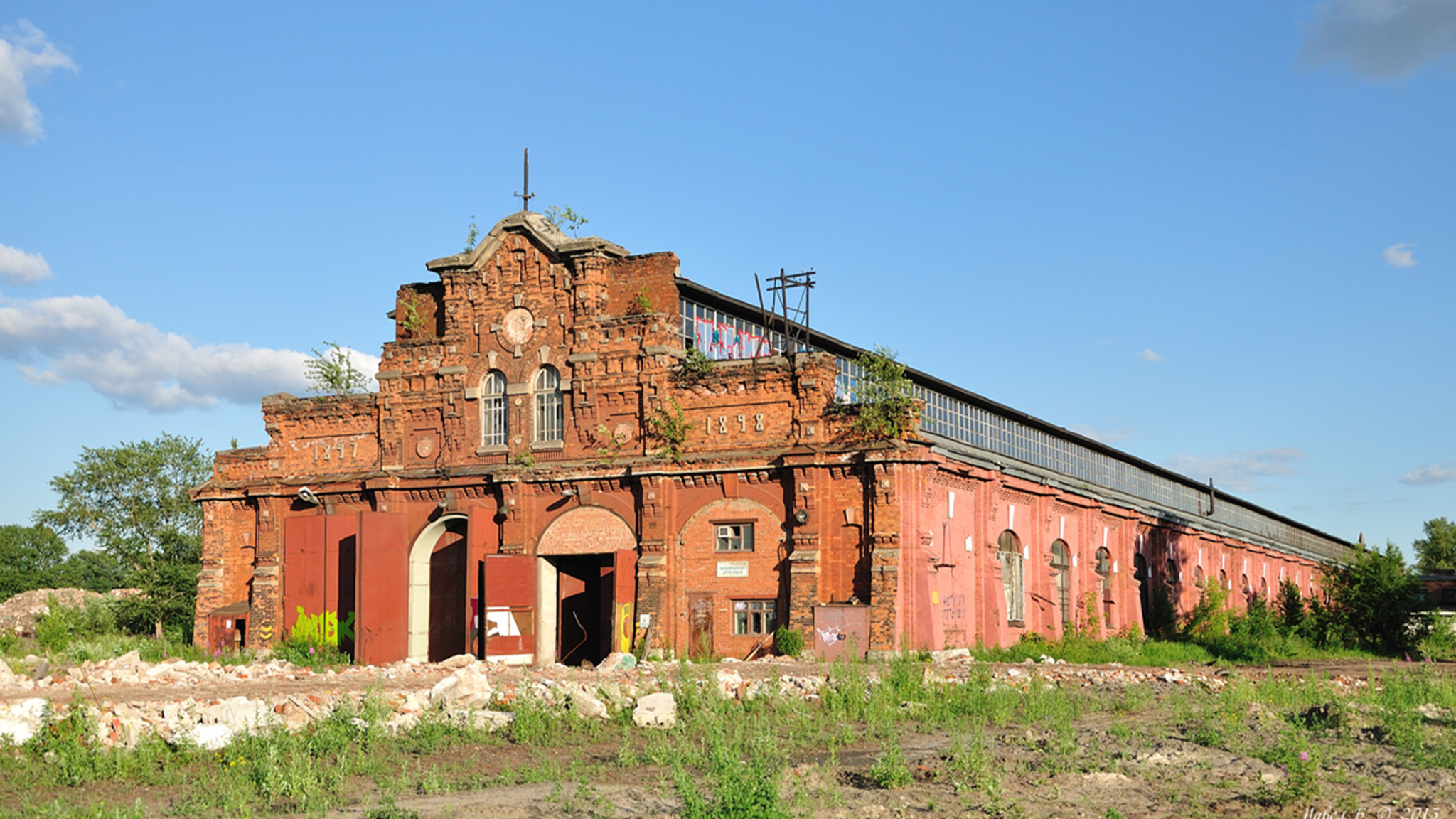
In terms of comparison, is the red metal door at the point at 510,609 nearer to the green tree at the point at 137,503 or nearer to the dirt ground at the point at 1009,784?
the dirt ground at the point at 1009,784

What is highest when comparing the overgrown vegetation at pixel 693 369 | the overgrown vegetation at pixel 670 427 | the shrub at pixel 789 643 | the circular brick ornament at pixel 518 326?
the circular brick ornament at pixel 518 326

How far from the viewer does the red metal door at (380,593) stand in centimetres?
2820

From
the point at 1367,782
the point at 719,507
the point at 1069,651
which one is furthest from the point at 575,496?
the point at 1367,782

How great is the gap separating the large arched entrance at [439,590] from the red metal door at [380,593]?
0.44m

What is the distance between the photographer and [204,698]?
673 inches

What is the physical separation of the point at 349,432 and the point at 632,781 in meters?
22.2

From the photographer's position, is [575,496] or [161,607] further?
[161,607]

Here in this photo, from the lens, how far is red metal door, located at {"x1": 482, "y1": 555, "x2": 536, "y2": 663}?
1077 inches

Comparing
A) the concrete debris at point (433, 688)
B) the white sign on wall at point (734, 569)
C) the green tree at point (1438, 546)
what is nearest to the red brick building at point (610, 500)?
the white sign on wall at point (734, 569)

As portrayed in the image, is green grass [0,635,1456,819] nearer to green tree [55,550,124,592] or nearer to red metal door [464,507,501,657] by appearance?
red metal door [464,507,501,657]

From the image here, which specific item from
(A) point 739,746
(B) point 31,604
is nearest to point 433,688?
(A) point 739,746

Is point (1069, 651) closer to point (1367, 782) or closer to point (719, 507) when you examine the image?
point (719, 507)

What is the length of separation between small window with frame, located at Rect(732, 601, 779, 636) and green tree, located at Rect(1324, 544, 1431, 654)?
1773 cm

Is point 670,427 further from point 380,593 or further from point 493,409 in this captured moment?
point 380,593
